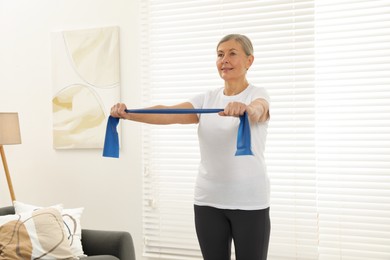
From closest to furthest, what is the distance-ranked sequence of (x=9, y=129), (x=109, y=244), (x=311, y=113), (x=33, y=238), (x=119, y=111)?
(x=119, y=111), (x=33, y=238), (x=109, y=244), (x=311, y=113), (x=9, y=129)

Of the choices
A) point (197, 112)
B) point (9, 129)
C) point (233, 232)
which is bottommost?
point (233, 232)

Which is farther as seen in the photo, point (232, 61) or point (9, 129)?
point (9, 129)

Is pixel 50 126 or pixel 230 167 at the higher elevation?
pixel 50 126

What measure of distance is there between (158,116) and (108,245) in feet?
2.93

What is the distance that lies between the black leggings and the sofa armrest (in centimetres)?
74

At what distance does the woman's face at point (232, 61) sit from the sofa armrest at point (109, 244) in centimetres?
119

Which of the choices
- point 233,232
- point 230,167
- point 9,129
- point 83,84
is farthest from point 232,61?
point 9,129

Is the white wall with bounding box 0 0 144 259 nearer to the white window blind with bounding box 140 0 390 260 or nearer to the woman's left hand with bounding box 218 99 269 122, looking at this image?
the white window blind with bounding box 140 0 390 260

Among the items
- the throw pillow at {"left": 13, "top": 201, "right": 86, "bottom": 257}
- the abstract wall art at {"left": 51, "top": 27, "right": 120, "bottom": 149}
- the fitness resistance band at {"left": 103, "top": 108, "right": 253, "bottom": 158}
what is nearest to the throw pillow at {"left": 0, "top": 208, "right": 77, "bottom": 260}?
the throw pillow at {"left": 13, "top": 201, "right": 86, "bottom": 257}

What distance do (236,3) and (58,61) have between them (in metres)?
1.43

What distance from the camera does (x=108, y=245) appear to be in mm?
2781

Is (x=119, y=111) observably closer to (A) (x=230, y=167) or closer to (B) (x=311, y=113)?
(A) (x=230, y=167)

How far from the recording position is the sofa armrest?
274 centimetres

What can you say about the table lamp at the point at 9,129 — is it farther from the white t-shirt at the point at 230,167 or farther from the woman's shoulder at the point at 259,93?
the woman's shoulder at the point at 259,93
